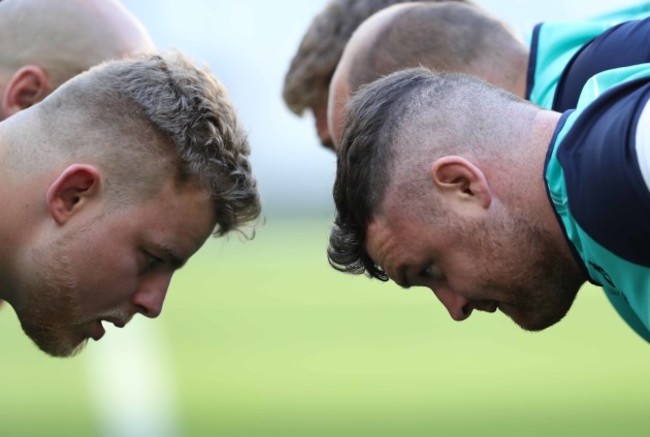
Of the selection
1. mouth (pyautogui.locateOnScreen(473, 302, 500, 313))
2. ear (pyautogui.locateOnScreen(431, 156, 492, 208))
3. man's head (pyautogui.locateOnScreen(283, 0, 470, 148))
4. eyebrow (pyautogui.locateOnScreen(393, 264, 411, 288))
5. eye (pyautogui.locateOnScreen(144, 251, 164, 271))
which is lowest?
man's head (pyautogui.locateOnScreen(283, 0, 470, 148))

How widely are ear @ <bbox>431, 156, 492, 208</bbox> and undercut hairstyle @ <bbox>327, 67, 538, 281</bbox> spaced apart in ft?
0.16

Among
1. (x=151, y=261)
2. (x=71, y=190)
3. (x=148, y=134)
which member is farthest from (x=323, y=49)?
(x=71, y=190)

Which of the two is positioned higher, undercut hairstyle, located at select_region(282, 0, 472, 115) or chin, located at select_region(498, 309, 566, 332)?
chin, located at select_region(498, 309, 566, 332)

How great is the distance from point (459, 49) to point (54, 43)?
1.87 meters

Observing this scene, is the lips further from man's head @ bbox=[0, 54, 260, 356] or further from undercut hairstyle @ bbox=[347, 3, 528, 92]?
undercut hairstyle @ bbox=[347, 3, 528, 92]

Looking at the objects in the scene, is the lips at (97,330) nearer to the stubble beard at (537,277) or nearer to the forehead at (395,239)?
the forehead at (395,239)

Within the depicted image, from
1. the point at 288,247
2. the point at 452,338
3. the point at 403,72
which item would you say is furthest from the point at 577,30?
the point at 288,247

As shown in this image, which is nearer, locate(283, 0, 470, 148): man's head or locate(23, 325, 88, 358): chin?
locate(23, 325, 88, 358): chin

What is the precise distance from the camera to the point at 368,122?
14.6ft

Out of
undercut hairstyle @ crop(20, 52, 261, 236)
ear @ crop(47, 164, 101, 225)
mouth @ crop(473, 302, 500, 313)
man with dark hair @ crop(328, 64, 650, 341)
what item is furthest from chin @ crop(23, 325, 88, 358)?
mouth @ crop(473, 302, 500, 313)

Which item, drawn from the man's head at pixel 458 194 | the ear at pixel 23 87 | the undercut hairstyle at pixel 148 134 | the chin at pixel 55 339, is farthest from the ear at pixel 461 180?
the ear at pixel 23 87

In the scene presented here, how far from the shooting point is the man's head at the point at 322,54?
21.5 ft

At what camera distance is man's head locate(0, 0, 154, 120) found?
527 centimetres

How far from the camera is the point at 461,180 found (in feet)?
14.0
